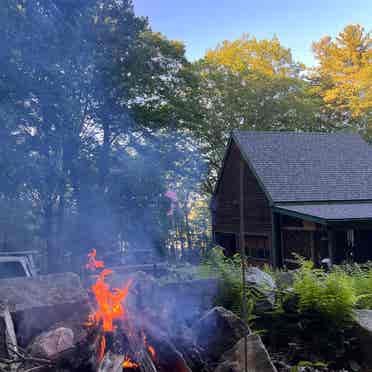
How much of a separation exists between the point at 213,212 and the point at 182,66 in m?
8.07

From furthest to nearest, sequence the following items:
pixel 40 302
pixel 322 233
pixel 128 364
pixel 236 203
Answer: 1. pixel 236 203
2. pixel 322 233
3. pixel 40 302
4. pixel 128 364

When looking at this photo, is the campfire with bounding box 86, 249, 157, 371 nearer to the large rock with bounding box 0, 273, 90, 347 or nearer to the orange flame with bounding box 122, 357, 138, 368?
the orange flame with bounding box 122, 357, 138, 368

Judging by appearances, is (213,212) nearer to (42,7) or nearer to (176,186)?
(176,186)

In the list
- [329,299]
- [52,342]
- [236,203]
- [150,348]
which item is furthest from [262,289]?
[236,203]

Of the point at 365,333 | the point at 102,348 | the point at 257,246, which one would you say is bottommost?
the point at 257,246

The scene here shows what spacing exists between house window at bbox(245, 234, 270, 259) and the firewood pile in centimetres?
1133

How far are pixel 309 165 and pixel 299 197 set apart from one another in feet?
9.36

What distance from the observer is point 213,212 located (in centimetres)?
2228

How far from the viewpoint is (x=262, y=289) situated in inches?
230

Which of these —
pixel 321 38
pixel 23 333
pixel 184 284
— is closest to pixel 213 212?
pixel 321 38

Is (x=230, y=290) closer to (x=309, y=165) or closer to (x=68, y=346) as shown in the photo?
(x=68, y=346)

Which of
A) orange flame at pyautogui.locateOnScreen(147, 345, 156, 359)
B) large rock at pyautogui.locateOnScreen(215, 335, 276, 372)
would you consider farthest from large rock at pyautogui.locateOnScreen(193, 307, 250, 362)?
orange flame at pyautogui.locateOnScreen(147, 345, 156, 359)

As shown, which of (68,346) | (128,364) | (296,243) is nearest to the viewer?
(128,364)

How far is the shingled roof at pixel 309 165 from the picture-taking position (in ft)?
52.6
